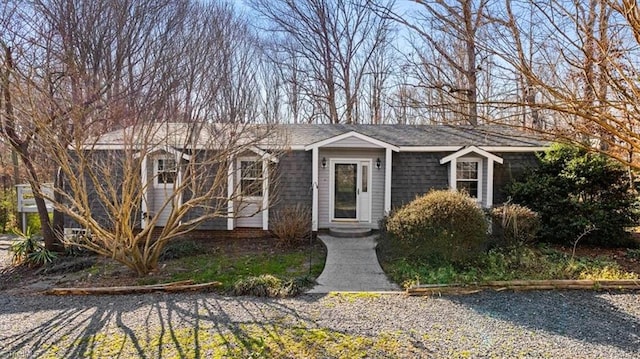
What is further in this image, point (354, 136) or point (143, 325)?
point (354, 136)

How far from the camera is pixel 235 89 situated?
7.71 meters

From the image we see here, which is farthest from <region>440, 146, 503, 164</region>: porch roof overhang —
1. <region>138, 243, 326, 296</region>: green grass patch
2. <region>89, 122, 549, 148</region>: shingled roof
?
<region>138, 243, 326, 296</region>: green grass patch

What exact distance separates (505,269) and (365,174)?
5.20 metres

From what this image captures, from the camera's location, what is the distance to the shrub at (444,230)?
7.29 metres

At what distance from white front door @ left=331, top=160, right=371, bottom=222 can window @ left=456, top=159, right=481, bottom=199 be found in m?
2.68

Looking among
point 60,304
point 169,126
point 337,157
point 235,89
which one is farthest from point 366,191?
point 60,304

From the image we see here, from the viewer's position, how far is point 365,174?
11.5 m

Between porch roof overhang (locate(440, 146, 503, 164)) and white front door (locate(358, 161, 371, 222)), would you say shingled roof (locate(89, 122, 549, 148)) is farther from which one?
white front door (locate(358, 161, 371, 222))

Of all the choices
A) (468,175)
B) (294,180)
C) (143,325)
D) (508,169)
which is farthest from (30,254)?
(508,169)

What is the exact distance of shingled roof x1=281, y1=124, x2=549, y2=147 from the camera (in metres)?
11.3

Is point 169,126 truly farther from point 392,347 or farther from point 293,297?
point 392,347

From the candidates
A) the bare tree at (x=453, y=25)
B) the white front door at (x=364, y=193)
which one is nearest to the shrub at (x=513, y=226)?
the bare tree at (x=453, y=25)

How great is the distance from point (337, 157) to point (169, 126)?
560 cm

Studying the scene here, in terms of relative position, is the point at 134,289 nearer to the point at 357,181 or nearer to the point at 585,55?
the point at 357,181
